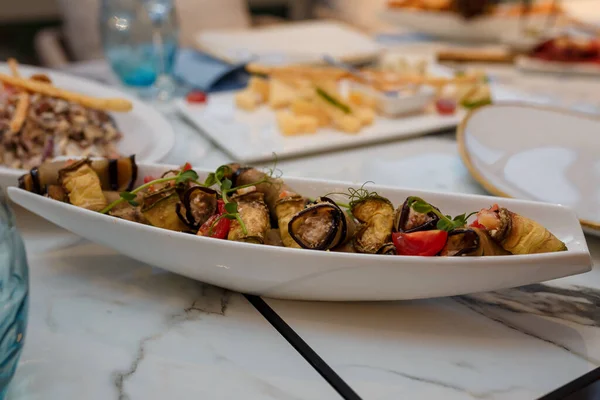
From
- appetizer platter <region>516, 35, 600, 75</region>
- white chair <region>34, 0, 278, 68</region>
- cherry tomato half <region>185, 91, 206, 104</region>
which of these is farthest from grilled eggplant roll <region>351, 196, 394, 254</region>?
white chair <region>34, 0, 278, 68</region>

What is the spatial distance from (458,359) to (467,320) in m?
0.06

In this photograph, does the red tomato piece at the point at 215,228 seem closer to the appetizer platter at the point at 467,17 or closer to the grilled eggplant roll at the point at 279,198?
the grilled eggplant roll at the point at 279,198

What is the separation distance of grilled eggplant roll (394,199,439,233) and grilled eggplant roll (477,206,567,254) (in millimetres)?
58

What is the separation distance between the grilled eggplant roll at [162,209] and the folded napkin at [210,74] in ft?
2.74

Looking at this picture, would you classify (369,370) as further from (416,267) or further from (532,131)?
(532,131)

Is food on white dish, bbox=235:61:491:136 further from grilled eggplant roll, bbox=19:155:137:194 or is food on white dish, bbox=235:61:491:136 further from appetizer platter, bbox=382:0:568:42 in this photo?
appetizer platter, bbox=382:0:568:42

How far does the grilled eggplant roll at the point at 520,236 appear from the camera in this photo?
1.82 feet

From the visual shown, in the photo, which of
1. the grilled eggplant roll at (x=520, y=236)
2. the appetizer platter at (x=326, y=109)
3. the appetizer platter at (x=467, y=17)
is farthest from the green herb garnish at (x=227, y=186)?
the appetizer platter at (x=467, y=17)

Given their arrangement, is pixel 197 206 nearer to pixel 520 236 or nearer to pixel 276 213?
pixel 276 213

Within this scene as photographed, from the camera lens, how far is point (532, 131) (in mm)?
1039

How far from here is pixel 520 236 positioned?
1.82 ft

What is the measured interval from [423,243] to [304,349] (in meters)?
0.16

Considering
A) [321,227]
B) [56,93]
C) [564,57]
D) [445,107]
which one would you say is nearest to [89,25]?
[56,93]

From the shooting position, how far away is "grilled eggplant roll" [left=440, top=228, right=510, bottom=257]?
0.54 metres
